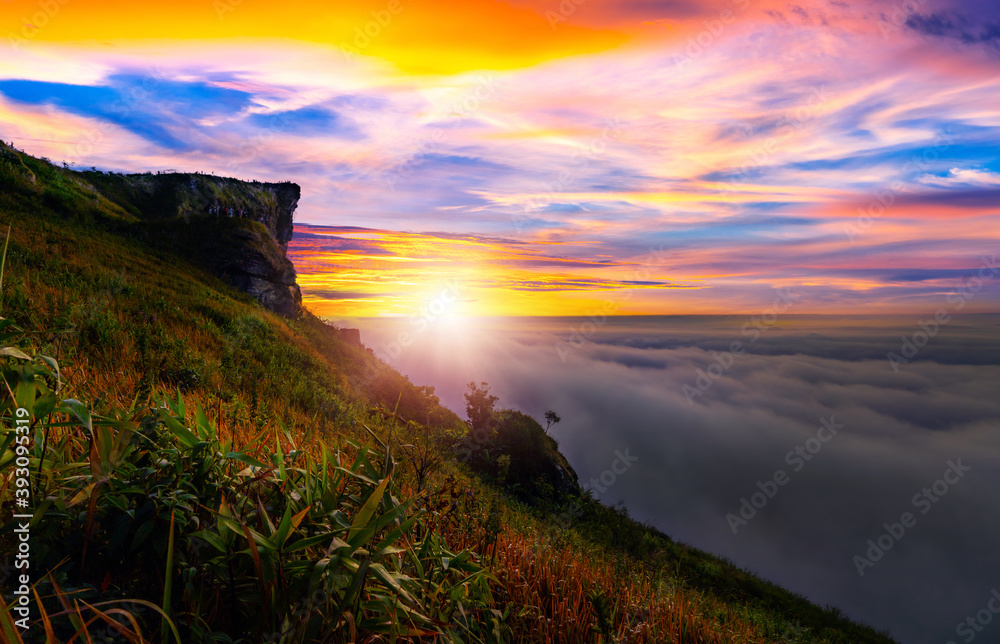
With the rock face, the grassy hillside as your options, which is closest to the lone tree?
the rock face

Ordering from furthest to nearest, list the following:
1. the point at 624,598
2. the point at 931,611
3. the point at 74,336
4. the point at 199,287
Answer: the point at 931,611 → the point at 199,287 → the point at 74,336 → the point at 624,598

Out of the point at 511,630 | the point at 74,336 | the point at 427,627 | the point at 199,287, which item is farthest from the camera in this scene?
the point at 199,287

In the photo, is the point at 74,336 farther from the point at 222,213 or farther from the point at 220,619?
the point at 222,213

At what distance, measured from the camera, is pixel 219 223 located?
2886 centimetres

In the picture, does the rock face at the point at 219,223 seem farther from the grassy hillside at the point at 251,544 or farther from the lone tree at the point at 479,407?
the grassy hillside at the point at 251,544

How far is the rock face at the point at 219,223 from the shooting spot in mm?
26562

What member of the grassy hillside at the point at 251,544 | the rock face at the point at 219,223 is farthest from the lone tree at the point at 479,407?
the grassy hillside at the point at 251,544

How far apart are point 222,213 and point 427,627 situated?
125 feet

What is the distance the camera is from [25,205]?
1897 cm

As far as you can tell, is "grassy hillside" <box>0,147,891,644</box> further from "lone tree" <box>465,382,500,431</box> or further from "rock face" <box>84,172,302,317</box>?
"rock face" <box>84,172,302,317</box>

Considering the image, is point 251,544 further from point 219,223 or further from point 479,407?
point 219,223

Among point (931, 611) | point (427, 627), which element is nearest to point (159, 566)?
point (427, 627)

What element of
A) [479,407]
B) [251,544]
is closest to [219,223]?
[479,407]

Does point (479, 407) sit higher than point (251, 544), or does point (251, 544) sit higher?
point (251, 544)
